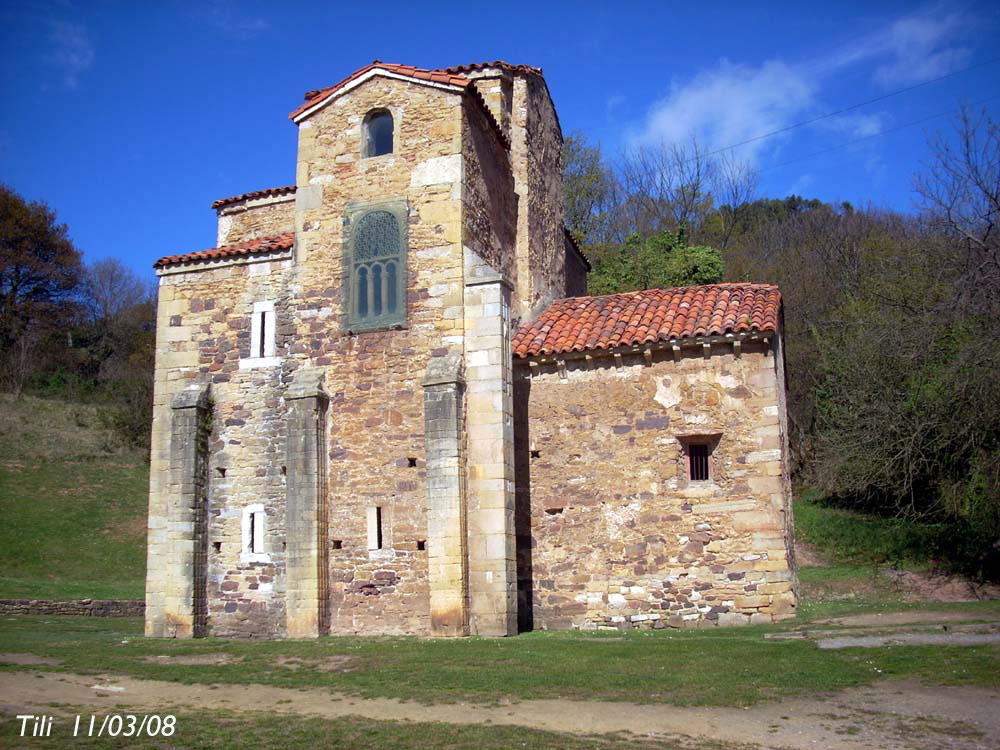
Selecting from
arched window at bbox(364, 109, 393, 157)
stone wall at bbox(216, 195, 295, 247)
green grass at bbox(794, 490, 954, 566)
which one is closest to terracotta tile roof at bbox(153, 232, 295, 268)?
arched window at bbox(364, 109, 393, 157)

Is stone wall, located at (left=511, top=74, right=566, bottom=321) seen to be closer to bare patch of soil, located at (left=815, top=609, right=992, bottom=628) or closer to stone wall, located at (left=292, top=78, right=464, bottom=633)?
stone wall, located at (left=292, top=78, right=464, bottom=633)

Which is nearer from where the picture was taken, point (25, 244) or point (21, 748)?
point (21, 748)

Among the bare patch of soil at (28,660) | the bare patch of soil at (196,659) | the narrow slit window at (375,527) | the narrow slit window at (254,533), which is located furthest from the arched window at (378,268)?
the bare patch of soil at (28,660)

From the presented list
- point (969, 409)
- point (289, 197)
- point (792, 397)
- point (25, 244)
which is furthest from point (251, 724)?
point (25, 244)

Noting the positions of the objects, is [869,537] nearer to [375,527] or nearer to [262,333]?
[375,527]

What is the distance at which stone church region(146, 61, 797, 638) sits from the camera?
1548 cm

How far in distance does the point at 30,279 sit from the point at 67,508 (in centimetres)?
2122

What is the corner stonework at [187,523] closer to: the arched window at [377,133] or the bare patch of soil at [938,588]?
the arched window at [377,133]

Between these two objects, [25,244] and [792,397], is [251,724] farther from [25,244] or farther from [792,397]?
[25,244]

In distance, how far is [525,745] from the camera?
8.00m

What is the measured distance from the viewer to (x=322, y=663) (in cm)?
1230

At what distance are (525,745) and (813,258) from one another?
107ft

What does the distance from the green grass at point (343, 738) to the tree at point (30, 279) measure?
39805mm

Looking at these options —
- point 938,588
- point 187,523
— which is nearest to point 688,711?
point 187,523
